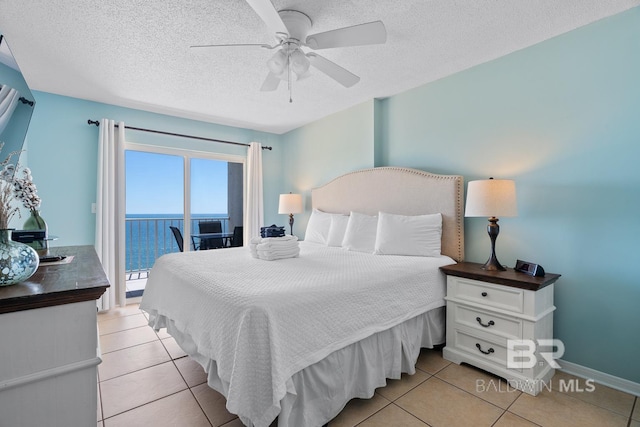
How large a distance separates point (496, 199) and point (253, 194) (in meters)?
3.55

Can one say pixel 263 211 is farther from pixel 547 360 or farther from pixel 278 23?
pixel 547 360

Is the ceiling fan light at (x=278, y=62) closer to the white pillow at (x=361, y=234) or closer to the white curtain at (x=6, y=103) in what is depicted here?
the white curtain at (x=6, y=103)

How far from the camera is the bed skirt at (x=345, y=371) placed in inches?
60.1

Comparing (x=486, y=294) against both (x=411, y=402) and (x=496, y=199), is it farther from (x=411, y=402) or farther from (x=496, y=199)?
(x=411, y=402)

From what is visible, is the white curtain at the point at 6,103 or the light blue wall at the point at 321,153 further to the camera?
the light blue wall at the point at 321,153

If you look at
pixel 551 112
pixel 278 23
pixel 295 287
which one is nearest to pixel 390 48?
pixel 278 23

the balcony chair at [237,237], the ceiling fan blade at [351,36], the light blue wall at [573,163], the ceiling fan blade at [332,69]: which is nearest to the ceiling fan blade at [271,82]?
the ceiling fan blade at [332,69]

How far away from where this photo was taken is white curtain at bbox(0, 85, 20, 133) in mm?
1659

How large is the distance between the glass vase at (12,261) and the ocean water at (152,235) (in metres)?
3.50

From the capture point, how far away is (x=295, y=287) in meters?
1.67

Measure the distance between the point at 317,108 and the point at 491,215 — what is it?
8.48 feet

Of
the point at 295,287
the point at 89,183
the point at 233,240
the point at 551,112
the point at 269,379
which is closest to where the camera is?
the point at 269,379

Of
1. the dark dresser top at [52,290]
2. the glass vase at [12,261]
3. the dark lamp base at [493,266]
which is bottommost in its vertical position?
the dark lamp base at [493,266]

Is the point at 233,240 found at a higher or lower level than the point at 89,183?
lower
